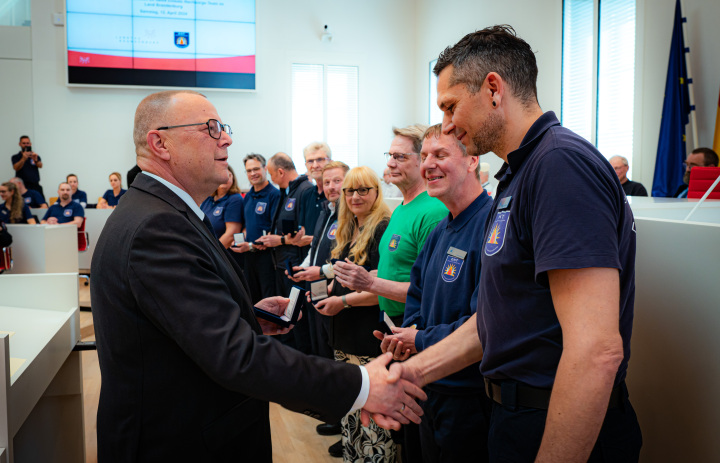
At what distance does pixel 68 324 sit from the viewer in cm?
266

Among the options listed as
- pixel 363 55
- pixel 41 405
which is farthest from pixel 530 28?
pixel 41 405

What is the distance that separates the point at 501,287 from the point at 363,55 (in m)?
11.0

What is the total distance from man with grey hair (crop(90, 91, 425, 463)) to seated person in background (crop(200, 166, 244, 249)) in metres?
4.18

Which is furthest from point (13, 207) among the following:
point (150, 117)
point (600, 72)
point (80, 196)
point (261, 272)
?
point (600, 72)

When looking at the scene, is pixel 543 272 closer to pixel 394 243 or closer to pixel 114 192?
pixel 394 243

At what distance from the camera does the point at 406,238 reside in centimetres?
253

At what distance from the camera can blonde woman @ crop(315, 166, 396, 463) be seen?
2.76m

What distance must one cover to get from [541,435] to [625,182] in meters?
5.77

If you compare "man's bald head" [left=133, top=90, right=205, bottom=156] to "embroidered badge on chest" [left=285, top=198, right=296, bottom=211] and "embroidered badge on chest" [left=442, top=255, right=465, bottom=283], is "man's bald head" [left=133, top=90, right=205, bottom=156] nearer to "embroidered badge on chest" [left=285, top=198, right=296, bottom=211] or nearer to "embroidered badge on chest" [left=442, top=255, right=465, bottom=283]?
"embroidered badge on chest" [left=442, top=255, right=465, bottom=283]

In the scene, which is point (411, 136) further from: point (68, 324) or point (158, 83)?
point (158, 83)

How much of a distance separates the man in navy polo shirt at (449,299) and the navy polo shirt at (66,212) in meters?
7.66

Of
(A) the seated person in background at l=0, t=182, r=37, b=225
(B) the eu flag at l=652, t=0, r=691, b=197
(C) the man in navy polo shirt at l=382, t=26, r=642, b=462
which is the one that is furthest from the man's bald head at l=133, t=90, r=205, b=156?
(A) the seated person in background at l=0, t=182, r=37, b=225

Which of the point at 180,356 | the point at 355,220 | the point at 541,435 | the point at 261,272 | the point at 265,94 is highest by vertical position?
the point at 265,94

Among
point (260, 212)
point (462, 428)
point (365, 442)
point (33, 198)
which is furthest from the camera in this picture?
point (33, 198)
